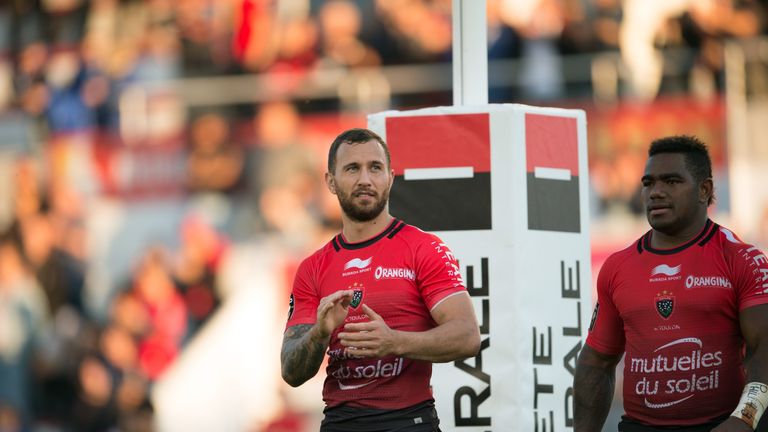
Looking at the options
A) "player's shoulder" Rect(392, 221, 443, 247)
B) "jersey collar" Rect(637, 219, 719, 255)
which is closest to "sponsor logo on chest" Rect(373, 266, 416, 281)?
"player's shoulder" Rect(392, 221, 443, 247)

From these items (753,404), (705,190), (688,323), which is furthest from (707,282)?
(753,404)

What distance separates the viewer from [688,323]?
4953mm

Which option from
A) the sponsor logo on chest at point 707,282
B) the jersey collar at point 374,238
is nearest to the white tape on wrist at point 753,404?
the sponsor logo on chest at point 707,282

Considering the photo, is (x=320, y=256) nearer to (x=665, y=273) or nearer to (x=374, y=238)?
(x=374, y=238)

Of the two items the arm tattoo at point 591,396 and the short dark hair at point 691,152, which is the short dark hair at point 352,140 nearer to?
the short dark hair at point 691,152

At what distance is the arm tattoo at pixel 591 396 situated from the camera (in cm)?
545

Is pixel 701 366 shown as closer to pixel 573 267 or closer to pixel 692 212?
pixel 692 212

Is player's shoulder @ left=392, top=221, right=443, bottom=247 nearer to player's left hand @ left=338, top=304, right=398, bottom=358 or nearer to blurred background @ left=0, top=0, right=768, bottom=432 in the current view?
player's left hand @ left=338, top=304, right=398, bottom=358

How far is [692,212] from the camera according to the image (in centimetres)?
509

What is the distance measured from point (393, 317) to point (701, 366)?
1.19 m

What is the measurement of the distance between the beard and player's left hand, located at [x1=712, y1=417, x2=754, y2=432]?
1466 mm

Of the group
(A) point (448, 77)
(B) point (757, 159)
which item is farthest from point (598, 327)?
(A) point (448, 77)

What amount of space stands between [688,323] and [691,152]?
27.3 inches

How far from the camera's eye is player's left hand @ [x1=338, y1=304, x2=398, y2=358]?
4453mm
